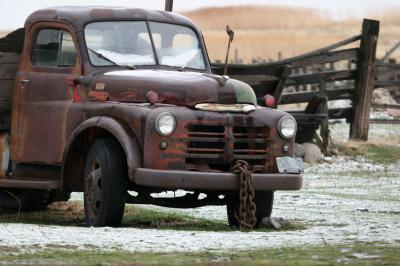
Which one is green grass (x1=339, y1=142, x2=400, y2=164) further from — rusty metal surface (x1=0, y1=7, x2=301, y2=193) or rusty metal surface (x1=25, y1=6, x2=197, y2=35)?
rusty metal surface (x1=0, y1=7, x2=301, y2=193)

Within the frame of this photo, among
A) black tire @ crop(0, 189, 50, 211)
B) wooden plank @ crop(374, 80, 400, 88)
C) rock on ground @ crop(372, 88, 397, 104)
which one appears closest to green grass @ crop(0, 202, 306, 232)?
black tire @ crop(0, 189, 50, 211)

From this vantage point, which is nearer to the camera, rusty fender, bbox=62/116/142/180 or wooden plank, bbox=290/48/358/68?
rusty fender, bbox=62/116/142/180

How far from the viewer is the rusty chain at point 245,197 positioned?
12406mm

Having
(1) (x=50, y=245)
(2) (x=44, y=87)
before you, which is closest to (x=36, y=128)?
(2) (x=44, y=87)

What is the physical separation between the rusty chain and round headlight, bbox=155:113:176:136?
2.30 ft

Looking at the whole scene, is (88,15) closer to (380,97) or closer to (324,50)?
(324,50)

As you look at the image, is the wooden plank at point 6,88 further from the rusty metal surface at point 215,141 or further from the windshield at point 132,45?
the rusty metal surface at point 215,141

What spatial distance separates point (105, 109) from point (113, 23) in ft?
4.52

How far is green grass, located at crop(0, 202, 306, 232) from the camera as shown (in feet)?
43.4

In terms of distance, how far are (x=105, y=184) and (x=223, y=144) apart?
1.14 metres

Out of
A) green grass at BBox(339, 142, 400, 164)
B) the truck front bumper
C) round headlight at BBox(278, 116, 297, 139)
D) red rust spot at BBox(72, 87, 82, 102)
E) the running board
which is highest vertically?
red rust spot at BBox(72, 87, 82, 102)

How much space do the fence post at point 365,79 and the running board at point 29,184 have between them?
13275 mm

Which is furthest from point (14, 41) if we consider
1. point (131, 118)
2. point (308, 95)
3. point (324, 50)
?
point (308, 95)

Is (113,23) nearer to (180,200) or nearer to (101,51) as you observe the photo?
→ (101,51)
